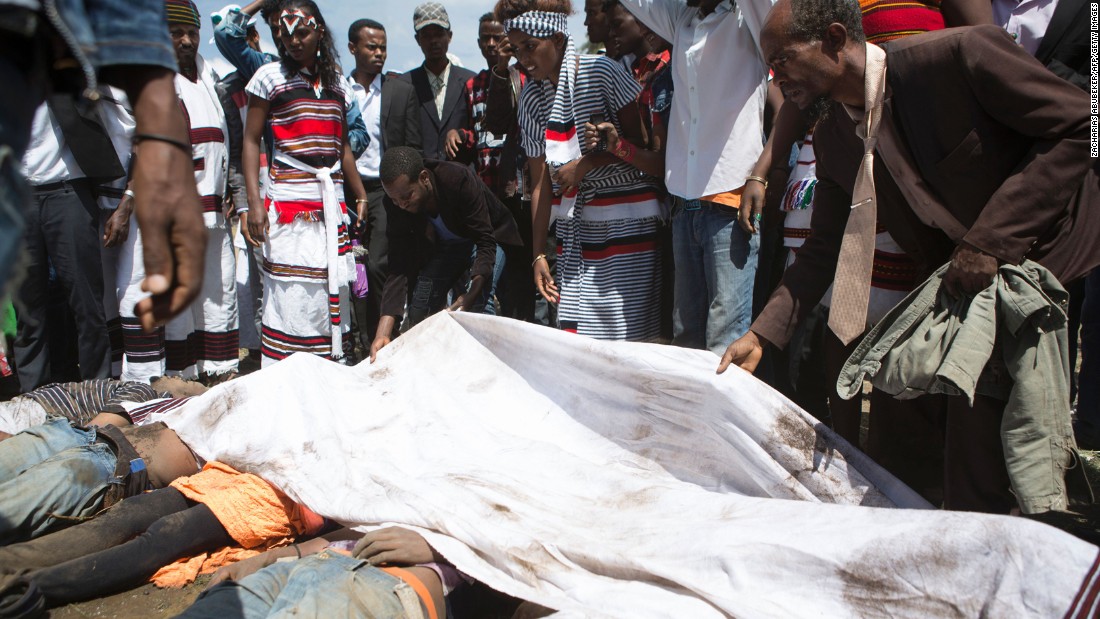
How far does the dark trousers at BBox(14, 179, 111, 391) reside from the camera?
4.18m

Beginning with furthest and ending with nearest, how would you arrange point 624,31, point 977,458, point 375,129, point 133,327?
point 375,129 < point 624,31 < point 133,327 < point 977,458

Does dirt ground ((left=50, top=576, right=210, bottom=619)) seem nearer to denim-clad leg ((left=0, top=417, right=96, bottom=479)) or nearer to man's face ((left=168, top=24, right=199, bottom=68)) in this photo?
denim-clad leg ((left=0, top=417, right=96, bottom=479))

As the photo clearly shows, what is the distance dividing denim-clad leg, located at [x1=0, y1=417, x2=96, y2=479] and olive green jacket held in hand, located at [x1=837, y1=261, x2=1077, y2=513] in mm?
2713

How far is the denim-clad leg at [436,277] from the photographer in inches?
174

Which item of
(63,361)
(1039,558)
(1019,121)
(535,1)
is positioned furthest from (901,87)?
(63,361)

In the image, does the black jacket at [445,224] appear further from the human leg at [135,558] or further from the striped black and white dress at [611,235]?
the human leg at [135,558]

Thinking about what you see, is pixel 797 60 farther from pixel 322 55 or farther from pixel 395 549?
pixel 322 55

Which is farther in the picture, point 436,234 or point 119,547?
point 436,234

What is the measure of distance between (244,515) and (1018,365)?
92.6 inches

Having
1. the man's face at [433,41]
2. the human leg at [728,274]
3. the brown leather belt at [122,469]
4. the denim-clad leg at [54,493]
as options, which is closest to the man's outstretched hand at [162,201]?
the denim-clad leg at [54,493]

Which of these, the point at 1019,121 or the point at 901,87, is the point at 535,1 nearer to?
the point at 901,87

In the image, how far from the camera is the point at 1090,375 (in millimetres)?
3332

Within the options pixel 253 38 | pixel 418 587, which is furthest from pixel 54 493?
pixel 253 38

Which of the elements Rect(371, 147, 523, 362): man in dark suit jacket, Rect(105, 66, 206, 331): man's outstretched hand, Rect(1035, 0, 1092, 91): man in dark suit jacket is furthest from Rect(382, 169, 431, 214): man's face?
Rect(1035, 0, 1092, 91): man in dark suit jacket
